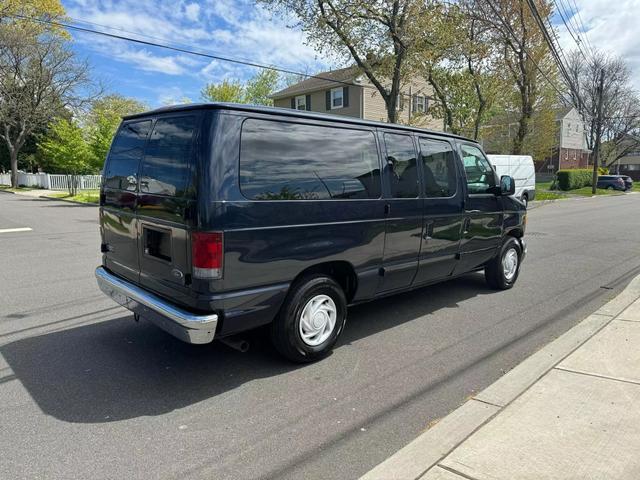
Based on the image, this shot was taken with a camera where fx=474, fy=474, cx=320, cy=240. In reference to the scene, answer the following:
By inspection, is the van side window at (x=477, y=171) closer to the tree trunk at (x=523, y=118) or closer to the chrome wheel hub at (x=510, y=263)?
the chrome wheel hub at (x=510, y=263)

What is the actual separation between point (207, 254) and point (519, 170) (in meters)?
23.0

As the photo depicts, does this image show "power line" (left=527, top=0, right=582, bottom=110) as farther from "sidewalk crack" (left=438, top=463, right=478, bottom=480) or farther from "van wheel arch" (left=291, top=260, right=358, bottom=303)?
"sidewalk crack" (left=438, top=463, right=478, bottom=480)

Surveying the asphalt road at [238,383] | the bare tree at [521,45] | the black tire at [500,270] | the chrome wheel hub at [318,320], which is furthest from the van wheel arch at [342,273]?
the bare tree at [521,45]

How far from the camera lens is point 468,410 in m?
3.33

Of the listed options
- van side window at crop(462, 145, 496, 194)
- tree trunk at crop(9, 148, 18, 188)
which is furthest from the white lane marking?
tree trunk at crop(9, 148, 18, 188)

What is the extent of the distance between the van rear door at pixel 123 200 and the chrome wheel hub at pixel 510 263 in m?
4.88

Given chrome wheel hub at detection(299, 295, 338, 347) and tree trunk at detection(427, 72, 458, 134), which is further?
tree trunk at detection(427, 72, 458, 134)

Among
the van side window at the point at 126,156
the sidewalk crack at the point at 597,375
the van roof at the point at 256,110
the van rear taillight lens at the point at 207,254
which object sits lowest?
the sidewalk crack at the point at 597,375

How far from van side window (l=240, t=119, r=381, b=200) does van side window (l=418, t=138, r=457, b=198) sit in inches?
32.8

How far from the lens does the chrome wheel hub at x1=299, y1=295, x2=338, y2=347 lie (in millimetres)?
4066

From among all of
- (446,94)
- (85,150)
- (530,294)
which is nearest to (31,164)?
(85,150)

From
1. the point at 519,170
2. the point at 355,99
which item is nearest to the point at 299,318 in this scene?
the point at 519,170

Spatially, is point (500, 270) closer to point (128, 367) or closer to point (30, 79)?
point (128, 367)

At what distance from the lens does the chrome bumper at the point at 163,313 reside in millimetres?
3393
